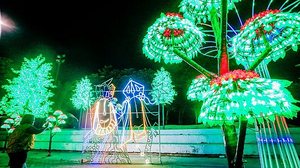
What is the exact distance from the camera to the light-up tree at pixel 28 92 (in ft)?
67.1

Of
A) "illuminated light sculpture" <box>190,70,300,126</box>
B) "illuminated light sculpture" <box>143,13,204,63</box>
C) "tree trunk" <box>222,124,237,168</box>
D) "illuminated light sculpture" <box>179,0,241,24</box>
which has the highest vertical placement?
"illuminated light sculpture" <box>179,0,241,24</box>

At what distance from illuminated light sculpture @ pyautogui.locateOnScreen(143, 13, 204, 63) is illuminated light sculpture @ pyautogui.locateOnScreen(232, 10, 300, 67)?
2.90 feet

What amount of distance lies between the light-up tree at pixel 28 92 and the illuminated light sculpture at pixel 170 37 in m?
18.7

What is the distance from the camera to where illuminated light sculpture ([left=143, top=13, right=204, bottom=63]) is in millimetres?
4242

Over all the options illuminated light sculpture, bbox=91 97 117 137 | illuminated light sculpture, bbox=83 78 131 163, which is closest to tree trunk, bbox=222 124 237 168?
illuminated light sculpture, bbox=83 78 131 163

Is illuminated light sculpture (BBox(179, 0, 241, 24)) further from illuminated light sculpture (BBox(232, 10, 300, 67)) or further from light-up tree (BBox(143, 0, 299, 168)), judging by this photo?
illuminated light sculpture (BBox(232, 10, 300, 67))

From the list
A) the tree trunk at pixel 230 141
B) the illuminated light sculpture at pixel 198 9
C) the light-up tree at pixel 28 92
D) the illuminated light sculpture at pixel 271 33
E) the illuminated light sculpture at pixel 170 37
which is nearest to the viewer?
the illuminated light sculpture at pixel 271 33

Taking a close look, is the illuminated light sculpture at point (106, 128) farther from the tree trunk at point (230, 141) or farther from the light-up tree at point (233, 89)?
the tree trunk at point (230, 141)

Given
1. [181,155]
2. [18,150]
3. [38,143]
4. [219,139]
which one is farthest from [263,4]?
[38,143]

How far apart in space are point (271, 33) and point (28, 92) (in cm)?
2112

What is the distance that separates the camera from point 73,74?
36.4m

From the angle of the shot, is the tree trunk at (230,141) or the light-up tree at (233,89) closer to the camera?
the light-up tree at (233,89)

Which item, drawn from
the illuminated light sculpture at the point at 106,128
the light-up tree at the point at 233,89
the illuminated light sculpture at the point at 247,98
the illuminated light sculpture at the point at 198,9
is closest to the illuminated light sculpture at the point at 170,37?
the light-up tree at the point at 233,89

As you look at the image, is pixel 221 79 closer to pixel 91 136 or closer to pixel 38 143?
pixel 91 136
